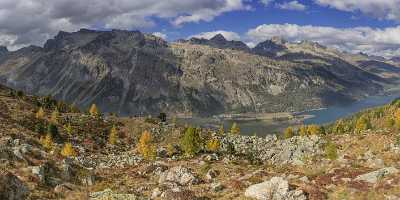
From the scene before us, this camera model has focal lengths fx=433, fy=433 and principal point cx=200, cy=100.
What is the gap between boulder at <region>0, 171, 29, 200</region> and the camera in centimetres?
2636

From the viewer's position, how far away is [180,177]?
5212 centimetres

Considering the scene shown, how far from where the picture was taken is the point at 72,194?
1470 inches

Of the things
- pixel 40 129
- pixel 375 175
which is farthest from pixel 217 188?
pixel 40 129

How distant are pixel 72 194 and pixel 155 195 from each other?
7149 mm

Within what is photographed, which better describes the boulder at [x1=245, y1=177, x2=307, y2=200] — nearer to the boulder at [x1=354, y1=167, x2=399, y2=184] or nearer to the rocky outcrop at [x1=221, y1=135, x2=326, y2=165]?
the boulder at [x1=354, y1=167, x2=399, y2=184]

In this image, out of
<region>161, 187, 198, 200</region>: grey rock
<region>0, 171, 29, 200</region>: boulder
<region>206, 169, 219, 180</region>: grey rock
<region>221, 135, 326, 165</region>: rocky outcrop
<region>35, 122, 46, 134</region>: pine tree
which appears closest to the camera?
<region>0, 171, 29, 200</region>: boulder

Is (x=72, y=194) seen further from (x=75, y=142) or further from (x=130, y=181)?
(x=75, y=142)

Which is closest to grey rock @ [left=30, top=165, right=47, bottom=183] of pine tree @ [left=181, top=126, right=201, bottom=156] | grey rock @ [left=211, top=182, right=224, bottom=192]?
grey rock @ [left=211, top=182, right=224, bottom=192]

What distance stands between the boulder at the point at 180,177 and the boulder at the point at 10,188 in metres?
21.2

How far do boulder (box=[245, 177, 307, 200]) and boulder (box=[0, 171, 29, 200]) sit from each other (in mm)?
17029

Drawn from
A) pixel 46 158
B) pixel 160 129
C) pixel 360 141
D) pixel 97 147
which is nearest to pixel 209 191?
pixel 46 158

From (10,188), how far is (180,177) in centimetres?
2688

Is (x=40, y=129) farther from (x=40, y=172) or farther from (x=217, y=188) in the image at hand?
(x=217, y=188)

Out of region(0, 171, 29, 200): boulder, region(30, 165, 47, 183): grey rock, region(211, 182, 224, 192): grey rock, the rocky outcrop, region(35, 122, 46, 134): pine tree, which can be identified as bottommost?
the rocky outcrop
